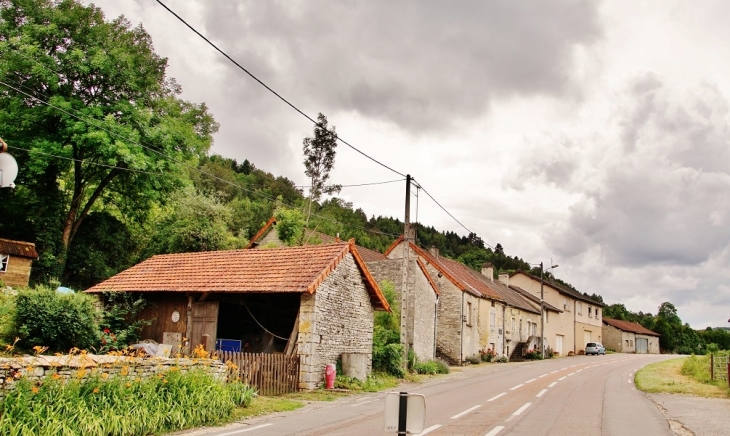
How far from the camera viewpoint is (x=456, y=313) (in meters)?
35.5

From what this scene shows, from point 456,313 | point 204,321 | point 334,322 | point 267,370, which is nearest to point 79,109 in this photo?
point 204,321

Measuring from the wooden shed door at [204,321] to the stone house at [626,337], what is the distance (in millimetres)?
62853

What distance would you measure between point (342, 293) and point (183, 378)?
28.4 ft

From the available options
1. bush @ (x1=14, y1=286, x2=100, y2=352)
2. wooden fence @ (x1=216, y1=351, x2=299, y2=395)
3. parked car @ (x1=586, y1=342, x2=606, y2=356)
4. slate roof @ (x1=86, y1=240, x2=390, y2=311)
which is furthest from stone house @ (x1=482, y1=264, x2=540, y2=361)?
bush @ (x1=14, y1=286, x2=100, y2=352)

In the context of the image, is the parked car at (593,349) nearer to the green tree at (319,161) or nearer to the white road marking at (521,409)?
the green tree at (319,161)

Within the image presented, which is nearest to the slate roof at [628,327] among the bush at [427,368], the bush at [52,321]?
the bush at [427,368]

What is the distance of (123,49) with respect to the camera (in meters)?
29.9

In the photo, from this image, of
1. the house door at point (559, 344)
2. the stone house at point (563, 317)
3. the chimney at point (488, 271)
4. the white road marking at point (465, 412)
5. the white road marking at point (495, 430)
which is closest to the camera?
the white road marking at point (495, 430)

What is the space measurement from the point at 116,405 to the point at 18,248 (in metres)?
21.4

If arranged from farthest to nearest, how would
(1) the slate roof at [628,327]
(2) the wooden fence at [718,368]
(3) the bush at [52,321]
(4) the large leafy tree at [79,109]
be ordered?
(1) the slate roof at [628,327] < (4) the large leafy tree at [79,109] < (2) the wooden fence at [718,368] < (3) the bush at [52,321]

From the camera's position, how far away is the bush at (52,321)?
16.6 meters

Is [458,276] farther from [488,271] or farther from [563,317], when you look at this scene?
[563,317]

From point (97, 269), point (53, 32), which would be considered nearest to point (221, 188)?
point (97, 269)

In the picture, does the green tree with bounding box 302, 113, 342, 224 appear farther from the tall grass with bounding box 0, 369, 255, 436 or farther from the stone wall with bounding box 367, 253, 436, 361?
the tall grass with bounding box 0, 369, 255, 436
